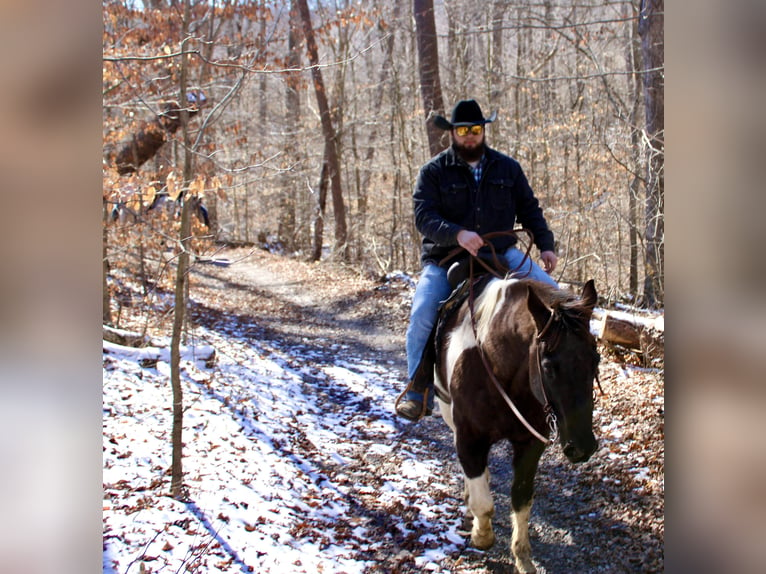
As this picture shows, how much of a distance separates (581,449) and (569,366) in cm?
31

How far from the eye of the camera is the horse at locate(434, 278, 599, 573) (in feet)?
7.55

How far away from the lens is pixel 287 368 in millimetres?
6781

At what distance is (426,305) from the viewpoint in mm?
3764

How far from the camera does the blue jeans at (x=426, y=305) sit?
3.73 meters

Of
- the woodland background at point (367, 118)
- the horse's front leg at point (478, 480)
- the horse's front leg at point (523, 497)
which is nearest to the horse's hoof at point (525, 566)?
the horse's front leg at point (523, 497)

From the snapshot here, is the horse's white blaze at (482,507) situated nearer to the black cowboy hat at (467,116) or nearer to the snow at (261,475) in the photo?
the snow at (261,475)

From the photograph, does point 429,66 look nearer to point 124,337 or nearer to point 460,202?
point 124,337

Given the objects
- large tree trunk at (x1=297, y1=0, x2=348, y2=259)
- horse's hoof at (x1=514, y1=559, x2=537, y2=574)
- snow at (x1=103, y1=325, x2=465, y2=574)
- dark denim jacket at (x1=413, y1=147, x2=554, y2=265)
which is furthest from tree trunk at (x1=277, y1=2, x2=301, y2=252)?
horse's hoof at (x1=514, y1=559, x2=537, y2=574)

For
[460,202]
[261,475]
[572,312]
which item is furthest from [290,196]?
[572,312]

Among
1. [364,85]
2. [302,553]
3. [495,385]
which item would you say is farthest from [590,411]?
[364,85]

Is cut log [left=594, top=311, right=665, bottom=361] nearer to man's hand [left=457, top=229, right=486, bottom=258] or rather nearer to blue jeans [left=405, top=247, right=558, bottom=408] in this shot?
blue jeans [left=405, top=247, right=558, bottom=408]

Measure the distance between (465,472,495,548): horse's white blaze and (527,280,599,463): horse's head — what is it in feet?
3.05

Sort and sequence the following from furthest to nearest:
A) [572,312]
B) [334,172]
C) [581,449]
A: [334,172] → [572,312] → [581,449]
